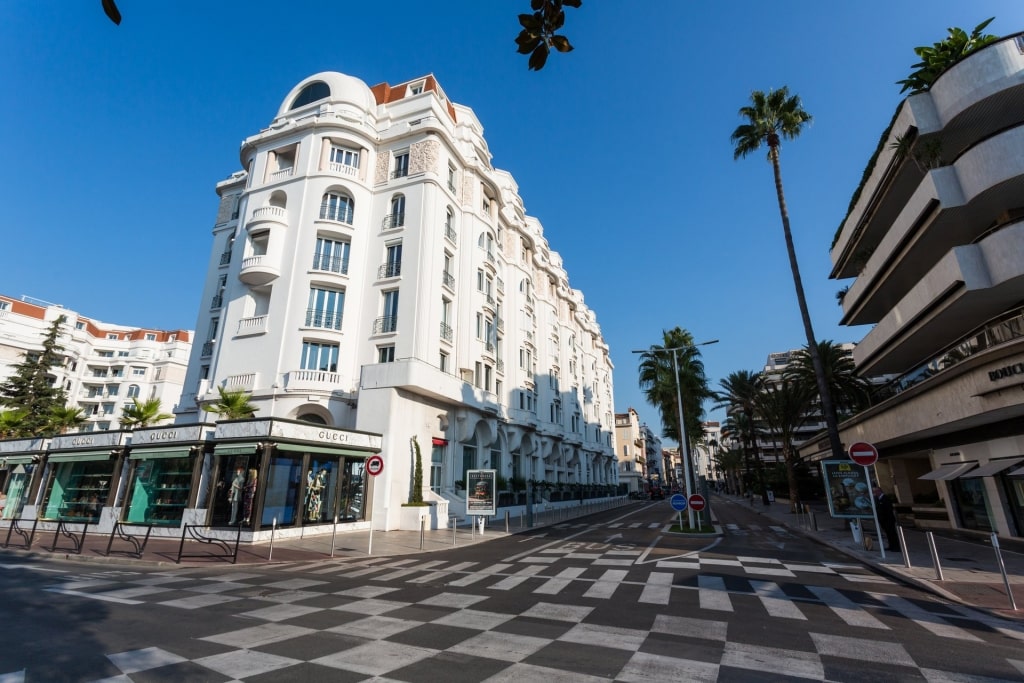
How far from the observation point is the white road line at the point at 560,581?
907cm

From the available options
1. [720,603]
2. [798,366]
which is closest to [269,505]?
[720,603]

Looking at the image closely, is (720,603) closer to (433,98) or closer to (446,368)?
(446,368)

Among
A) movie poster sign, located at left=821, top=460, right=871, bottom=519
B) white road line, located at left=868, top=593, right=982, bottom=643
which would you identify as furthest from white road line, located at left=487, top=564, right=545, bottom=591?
movie poster sign, located at left=821, top=460, right=871, bottom=519

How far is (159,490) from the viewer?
789 inches

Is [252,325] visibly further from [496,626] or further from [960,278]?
[960,278]

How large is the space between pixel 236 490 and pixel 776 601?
18538mm

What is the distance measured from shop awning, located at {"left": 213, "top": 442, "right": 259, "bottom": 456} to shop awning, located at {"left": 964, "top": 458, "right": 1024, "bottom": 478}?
2515 centimetres

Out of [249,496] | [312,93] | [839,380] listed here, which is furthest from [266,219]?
[839,380]

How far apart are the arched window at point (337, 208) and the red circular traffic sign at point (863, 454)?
28.1 m

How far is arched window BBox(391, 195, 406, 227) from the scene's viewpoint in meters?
29.6

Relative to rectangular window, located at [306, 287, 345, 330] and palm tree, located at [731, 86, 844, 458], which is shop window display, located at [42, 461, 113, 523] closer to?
rectangular window, located at [306, 287, 345, 330]

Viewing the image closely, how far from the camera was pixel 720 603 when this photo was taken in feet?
25.9

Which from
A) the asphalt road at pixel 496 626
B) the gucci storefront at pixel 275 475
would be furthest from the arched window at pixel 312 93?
the asphalt road at pixel 496 626

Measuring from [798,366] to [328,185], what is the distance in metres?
36.9
